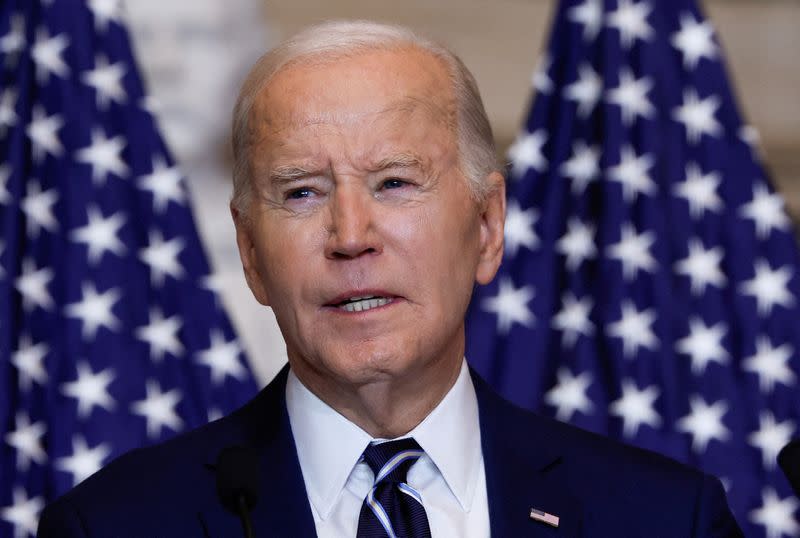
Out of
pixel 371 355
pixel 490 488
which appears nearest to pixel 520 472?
pixel 490 488

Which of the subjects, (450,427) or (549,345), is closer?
(450,427)

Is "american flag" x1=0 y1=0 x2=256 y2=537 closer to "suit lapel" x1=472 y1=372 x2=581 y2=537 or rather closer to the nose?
"suit lapel" x1=472 y1=372 x2=581 y2=537

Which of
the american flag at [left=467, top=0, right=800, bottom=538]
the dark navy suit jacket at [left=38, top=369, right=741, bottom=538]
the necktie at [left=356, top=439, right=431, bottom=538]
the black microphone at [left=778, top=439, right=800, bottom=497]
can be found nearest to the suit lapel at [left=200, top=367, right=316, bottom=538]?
the dark navy suit jacket at [left=38, top=369, right=741, bottom=538]

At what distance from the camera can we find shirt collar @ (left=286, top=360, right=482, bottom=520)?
245 centimetres

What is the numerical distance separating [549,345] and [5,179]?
1.73m

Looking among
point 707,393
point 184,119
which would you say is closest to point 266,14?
point 184,119

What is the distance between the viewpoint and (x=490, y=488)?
2.51 meters

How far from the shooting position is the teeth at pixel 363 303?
238 cm

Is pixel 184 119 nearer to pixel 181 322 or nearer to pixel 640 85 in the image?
pixel 181 322

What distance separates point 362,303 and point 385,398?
20 centimetres

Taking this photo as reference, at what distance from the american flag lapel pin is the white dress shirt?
0.09m

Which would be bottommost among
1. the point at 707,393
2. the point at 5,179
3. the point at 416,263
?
the point at 707,393

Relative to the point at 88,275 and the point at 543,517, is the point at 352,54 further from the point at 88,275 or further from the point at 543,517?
the point at 88,275

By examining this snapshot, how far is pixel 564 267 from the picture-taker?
4.10 metres
